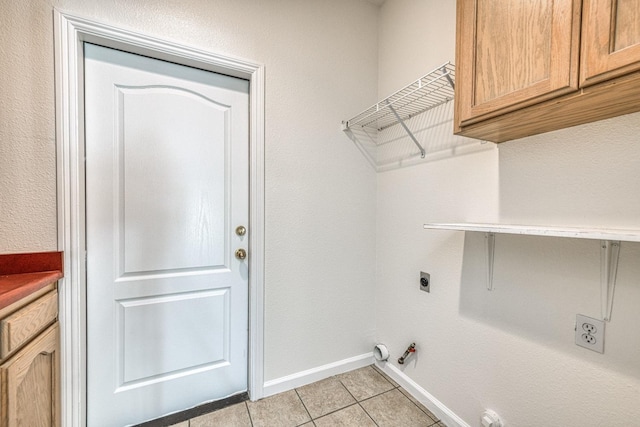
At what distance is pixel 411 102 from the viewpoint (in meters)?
1.50

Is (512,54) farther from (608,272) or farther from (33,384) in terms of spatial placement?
(33,384)

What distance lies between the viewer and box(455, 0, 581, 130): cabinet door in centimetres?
75

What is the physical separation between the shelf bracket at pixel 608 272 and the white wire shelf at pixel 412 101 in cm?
85

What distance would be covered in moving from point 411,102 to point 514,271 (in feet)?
3.31

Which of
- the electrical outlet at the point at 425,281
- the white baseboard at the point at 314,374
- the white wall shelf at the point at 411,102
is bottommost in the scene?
the white baseboard at the point at 314,374

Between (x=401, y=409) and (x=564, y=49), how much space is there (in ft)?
5.78

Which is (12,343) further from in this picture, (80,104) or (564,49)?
(564,49)

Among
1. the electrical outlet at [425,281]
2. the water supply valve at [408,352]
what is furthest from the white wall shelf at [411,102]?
the water supply valve at [408,352]

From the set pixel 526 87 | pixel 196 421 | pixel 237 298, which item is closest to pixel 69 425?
pixel 196 421

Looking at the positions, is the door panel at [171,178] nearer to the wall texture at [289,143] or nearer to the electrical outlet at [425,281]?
the wall texture at [289,143]

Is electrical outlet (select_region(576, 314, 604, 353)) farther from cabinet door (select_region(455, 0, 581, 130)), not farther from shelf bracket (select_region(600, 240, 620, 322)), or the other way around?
cabinet door (select_region(455, 0, 581, 130))

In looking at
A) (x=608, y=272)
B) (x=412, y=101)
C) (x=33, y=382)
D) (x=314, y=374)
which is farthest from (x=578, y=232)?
(x=33, y=382)

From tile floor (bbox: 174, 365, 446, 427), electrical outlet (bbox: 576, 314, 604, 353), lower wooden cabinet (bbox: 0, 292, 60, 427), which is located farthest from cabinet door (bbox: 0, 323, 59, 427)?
electrical outlet (bbox: 576, 314, 604, 353)

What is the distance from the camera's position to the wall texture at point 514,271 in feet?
2.83
